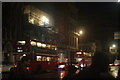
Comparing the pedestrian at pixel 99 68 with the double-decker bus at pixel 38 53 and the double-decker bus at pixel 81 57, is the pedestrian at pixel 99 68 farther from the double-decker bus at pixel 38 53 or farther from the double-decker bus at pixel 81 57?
the double-decker bus at pixel 38 53

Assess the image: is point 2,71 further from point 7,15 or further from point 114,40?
point 114,40

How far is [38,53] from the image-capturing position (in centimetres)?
212

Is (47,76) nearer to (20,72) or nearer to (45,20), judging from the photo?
(20,72)

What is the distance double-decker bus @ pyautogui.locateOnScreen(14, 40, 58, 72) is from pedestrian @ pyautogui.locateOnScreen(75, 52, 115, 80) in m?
0.62

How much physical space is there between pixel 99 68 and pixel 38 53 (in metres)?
0.95

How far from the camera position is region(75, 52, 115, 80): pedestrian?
4.88ft

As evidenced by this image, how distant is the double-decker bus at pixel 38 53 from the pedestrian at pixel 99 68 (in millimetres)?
618

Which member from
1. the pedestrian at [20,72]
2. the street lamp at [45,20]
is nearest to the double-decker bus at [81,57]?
the street lamp at [45,20]

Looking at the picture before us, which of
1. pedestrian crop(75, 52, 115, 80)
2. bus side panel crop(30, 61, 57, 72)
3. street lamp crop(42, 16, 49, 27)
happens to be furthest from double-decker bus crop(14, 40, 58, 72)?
pedestrian crop(75, 52, 115, 80)

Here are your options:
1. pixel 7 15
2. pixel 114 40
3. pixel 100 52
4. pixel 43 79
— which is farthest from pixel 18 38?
pixel 114 40

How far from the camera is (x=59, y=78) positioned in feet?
6.29

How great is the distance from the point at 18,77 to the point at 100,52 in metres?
1.07

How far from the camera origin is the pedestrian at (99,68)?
4.88 ft

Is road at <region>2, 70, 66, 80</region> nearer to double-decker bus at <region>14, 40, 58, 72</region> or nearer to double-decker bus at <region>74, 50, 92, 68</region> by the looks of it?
double-decker bus at <region>14, 40, 58, 72</region>
